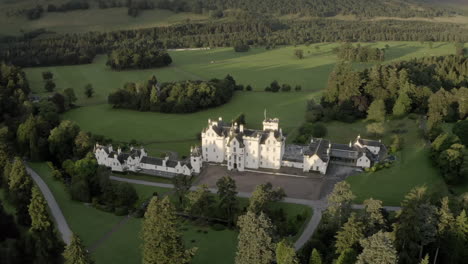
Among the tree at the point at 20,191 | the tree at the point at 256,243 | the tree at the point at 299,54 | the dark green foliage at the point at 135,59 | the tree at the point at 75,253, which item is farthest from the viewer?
the tree at the point at 299,54

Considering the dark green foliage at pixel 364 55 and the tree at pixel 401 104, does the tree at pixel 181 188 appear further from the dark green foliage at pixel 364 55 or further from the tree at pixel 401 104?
the dark green foliage at pixel 364 55

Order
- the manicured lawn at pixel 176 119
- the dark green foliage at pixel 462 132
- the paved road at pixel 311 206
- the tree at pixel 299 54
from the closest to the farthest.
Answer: the paved road at pixel 311 206 → the dark green foliage at pixel 462 132 → the manicured lawn at pixel 176 119 → the tree at pixel 299 54

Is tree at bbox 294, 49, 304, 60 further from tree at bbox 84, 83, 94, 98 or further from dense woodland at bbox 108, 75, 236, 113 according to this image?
tree at bbox 84, 83, 94, 98

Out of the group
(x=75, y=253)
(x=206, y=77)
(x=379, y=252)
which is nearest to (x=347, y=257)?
(x=379, y=252)

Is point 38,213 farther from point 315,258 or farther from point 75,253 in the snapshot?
point 315,258

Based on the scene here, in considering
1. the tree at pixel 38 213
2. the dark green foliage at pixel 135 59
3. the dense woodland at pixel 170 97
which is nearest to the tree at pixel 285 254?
the tree at pixel 38 213
